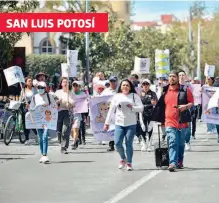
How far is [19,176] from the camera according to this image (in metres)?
14.2

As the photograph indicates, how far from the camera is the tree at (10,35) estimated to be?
28359mm

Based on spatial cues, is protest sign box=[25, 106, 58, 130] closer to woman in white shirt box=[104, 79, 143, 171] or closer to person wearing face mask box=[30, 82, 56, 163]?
person wearing face mask box=[30, 82, 56, 163]

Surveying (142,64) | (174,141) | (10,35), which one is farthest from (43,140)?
(142,64)

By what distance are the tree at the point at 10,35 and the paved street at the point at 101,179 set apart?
32.1 ft

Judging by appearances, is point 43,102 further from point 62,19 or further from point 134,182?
point 62,19

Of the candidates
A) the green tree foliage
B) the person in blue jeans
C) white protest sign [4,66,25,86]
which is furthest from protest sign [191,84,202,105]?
the green tree foliage

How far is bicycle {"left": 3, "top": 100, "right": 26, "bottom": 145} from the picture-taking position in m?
20.6

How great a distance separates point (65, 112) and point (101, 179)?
4.99 metres

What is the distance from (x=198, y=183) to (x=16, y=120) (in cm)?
936

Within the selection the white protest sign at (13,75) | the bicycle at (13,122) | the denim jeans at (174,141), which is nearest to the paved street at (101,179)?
the denim jeans at (174,141)

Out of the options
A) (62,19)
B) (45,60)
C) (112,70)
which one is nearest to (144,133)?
(62,19)

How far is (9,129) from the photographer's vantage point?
20750 mm

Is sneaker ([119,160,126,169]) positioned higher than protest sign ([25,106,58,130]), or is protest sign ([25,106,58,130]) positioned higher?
protest sign ([25,106,58,130])

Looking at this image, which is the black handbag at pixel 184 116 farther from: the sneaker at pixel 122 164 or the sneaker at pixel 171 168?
the sneaker at pixel 122 164
